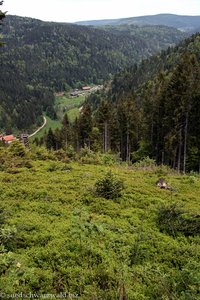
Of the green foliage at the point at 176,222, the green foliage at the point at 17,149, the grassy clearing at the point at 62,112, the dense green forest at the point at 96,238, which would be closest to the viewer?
the dense green forest at the point at 96,238

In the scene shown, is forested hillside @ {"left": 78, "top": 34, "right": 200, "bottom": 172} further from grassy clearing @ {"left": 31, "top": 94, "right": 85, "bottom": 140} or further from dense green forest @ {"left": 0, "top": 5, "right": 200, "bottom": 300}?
grassy clearing @ {"left": 31, "top": 94, "right": 85, "bottom": 140}

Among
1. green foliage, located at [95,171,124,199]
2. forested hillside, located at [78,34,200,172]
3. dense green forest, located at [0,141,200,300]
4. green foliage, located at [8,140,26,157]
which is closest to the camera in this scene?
dense green forest, located at [0,141,200,300]

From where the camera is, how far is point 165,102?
36312 mm

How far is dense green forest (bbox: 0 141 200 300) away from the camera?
24.6 feet

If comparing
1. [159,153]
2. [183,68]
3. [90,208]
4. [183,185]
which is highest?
[183,68]

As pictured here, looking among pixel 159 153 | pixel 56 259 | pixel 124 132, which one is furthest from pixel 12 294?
pixel 124 132

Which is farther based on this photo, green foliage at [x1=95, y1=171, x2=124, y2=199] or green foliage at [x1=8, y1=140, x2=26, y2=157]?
green foliage at [x1=8, y1=140, x2=26, y2=157]

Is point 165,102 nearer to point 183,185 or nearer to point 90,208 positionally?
point 183,185

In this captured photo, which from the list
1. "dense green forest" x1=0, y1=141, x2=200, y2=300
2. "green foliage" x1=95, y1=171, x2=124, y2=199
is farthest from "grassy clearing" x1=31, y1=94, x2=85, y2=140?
"green foliage" x1=95, y1=171, x2=124, y2=199

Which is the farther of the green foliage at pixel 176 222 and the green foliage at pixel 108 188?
the green foliage at pixel 108 188

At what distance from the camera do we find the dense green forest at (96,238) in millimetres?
7508

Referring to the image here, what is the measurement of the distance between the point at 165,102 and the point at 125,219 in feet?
89.2

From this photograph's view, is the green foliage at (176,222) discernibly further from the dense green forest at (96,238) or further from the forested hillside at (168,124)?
the forested hillside at (168,124)

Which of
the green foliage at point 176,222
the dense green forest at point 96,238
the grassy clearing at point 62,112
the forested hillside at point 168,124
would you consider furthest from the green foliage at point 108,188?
the grassy clearing at point 62,112
